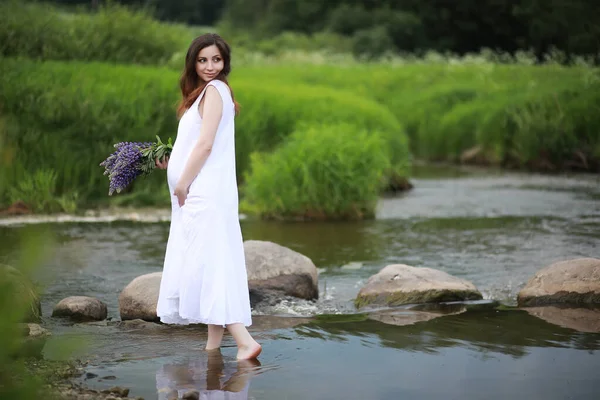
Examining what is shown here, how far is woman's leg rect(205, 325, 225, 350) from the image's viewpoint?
6648 mm

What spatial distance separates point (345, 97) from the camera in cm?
1822

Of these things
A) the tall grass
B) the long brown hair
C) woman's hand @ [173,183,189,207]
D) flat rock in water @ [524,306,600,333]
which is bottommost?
flat rock in water @ [524,306,600,333]

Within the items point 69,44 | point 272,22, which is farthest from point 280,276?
point 272,22

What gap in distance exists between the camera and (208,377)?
611 centimetres

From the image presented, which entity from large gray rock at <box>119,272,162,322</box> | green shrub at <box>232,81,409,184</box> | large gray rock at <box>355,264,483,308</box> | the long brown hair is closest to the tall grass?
green shrub at <box>232,81,409,184</box>

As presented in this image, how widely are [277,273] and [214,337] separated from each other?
1957 mm

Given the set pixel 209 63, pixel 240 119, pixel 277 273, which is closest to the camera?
pixel 209 63

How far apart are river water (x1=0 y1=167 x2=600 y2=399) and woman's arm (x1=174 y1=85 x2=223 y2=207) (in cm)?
109

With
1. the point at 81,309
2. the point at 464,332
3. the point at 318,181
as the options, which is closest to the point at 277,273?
the point at 81,309

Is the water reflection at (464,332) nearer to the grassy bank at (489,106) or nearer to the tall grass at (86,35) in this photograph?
the tall grass at (86,35)

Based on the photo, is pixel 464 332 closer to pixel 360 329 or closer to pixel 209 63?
pixel 360 329

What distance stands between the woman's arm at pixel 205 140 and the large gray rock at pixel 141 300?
68.1 inches

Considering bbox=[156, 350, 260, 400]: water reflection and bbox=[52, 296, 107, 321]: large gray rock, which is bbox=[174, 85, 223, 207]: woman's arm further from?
bbox=[52, 296, 107, 321]: large gray rock

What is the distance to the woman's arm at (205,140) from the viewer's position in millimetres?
6168
